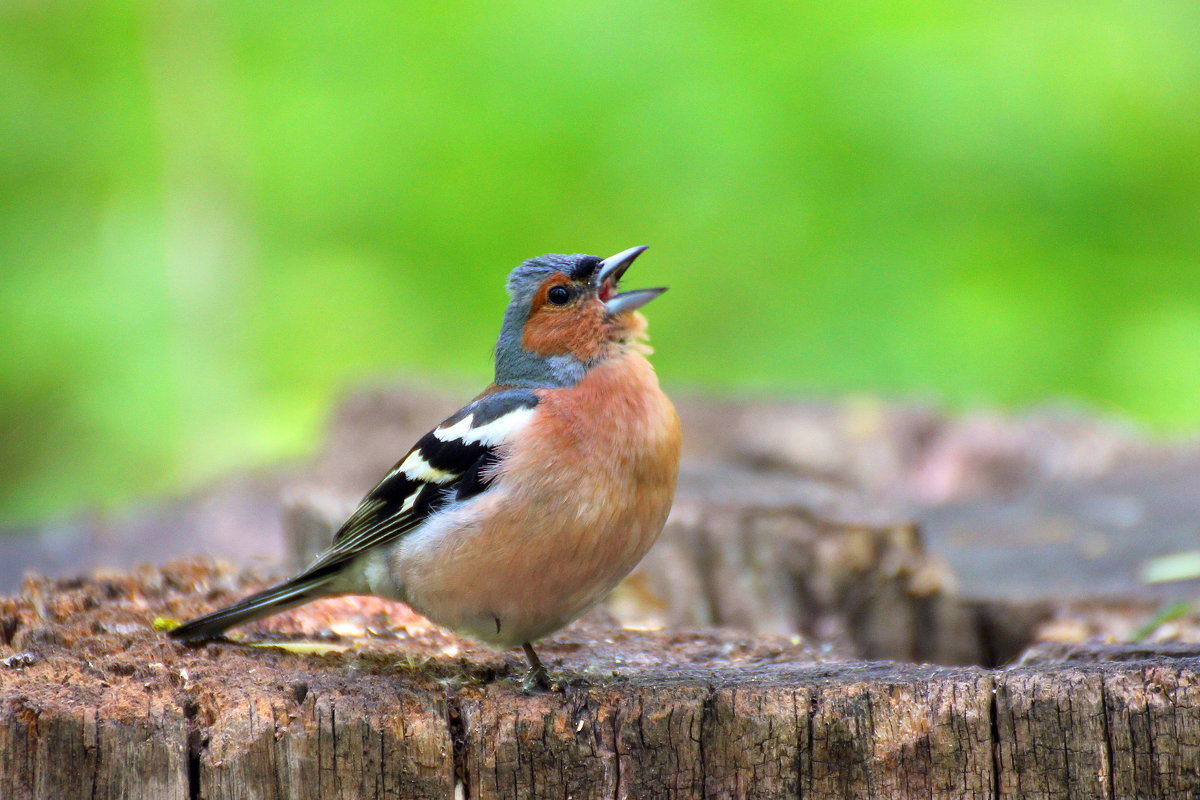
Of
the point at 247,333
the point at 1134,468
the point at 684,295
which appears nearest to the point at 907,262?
the point at 684,295

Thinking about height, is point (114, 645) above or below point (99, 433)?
below

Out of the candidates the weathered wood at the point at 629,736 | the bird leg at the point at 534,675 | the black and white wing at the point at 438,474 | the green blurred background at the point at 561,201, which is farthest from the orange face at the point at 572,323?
the green blurred background at the point at 561,201

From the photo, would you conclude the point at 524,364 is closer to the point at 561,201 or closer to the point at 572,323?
the point at 572,323

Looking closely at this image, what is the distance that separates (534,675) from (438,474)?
701 millimetres

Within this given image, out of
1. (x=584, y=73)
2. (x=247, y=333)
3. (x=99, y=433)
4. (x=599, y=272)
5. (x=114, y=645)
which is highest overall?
(x=584, y=73)

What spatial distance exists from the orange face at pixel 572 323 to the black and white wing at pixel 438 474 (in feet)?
0.76

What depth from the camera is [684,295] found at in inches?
383

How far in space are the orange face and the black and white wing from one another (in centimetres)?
23

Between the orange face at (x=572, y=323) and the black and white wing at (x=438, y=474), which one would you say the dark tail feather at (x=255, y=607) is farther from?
the orange face at (x=572, y=323)

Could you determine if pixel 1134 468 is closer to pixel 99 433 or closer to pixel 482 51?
pixel 482 51

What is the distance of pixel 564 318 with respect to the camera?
3.99m

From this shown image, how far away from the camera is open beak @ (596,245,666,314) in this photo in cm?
396

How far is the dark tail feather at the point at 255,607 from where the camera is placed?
3719 mm

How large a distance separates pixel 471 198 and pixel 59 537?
4031 millimetres
